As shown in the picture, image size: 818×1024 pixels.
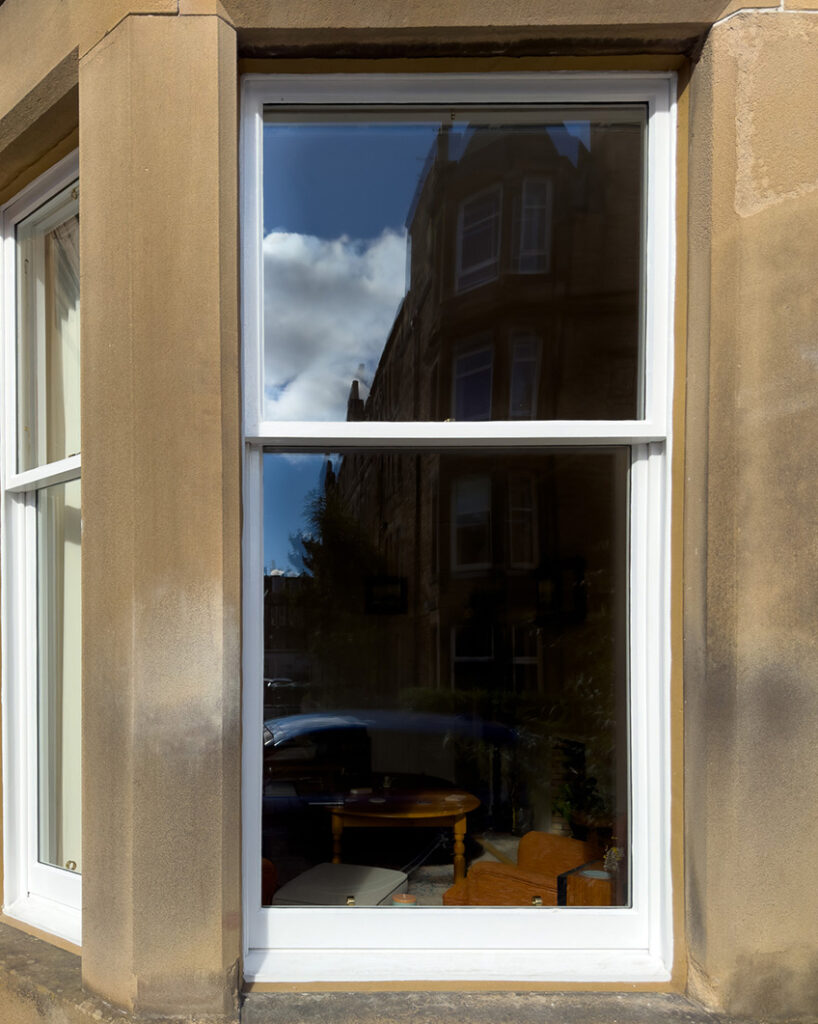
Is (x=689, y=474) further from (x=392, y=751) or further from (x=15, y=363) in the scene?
(x=392, y=751)

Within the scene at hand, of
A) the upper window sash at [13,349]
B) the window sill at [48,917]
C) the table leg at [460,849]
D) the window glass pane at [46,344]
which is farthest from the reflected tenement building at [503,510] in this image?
the window sill at [48,917]

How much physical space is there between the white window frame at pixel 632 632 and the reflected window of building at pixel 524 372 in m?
4.09

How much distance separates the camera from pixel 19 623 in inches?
105

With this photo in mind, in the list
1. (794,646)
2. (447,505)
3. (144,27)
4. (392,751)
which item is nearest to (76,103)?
(144,27)

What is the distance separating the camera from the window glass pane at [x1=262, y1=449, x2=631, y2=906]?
2.40 metres

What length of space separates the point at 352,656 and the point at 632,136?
6.20 m

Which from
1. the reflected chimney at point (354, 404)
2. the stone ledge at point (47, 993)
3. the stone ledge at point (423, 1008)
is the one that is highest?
the reflected chimney at point (354, 404)

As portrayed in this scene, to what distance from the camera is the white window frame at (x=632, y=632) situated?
82.3 inches

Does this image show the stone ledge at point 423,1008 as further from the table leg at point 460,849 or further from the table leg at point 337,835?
the table leg at point 460,849

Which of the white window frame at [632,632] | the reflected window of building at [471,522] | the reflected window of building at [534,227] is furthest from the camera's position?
the reflected window of building at [471,522]

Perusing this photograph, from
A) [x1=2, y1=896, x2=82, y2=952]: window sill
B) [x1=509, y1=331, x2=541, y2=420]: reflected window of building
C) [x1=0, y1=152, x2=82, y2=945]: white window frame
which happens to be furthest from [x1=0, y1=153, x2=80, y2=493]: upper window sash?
[x1=509, y1=331, x2=541, y2=420]: reflected window of building

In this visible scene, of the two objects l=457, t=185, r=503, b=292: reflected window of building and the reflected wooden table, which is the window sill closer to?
the reflected wooden table

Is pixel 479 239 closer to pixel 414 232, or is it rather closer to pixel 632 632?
pixel 414 232

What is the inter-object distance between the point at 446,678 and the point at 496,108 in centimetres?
629
